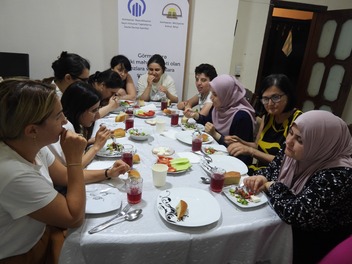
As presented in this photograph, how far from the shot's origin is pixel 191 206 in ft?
3.43

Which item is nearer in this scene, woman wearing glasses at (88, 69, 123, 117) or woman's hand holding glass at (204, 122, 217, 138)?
woman's hand holding glass at (204, 122, 217, 138)

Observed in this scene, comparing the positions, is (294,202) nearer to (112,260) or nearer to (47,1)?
(112,260)

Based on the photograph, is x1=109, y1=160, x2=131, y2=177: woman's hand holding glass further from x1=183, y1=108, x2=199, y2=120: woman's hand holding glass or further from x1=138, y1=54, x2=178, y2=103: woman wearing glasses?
x1=138, y1=54, x2=178, y2=103: woman wearing glasses

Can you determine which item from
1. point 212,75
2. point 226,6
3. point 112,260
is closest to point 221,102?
point 212,75

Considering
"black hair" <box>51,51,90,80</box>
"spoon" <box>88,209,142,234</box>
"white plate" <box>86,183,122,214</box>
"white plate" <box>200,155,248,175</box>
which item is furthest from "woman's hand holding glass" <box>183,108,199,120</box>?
"spoon" <box>88,209,142,234</box>

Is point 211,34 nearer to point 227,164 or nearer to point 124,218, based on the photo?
point 227,164

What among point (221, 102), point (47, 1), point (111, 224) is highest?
point (47, 1)

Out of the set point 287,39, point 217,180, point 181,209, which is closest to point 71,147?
point 181,209

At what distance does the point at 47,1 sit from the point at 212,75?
242 cm

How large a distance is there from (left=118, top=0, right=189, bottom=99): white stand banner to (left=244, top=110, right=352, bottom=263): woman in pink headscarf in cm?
277

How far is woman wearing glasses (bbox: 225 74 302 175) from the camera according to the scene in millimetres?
1784

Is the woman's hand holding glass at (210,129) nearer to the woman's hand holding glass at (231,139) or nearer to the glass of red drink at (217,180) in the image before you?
the woman's hand holding glass at (231,139)

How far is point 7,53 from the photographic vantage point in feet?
10.2

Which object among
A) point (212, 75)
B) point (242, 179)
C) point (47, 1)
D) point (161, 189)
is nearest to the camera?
point (161, 189)
